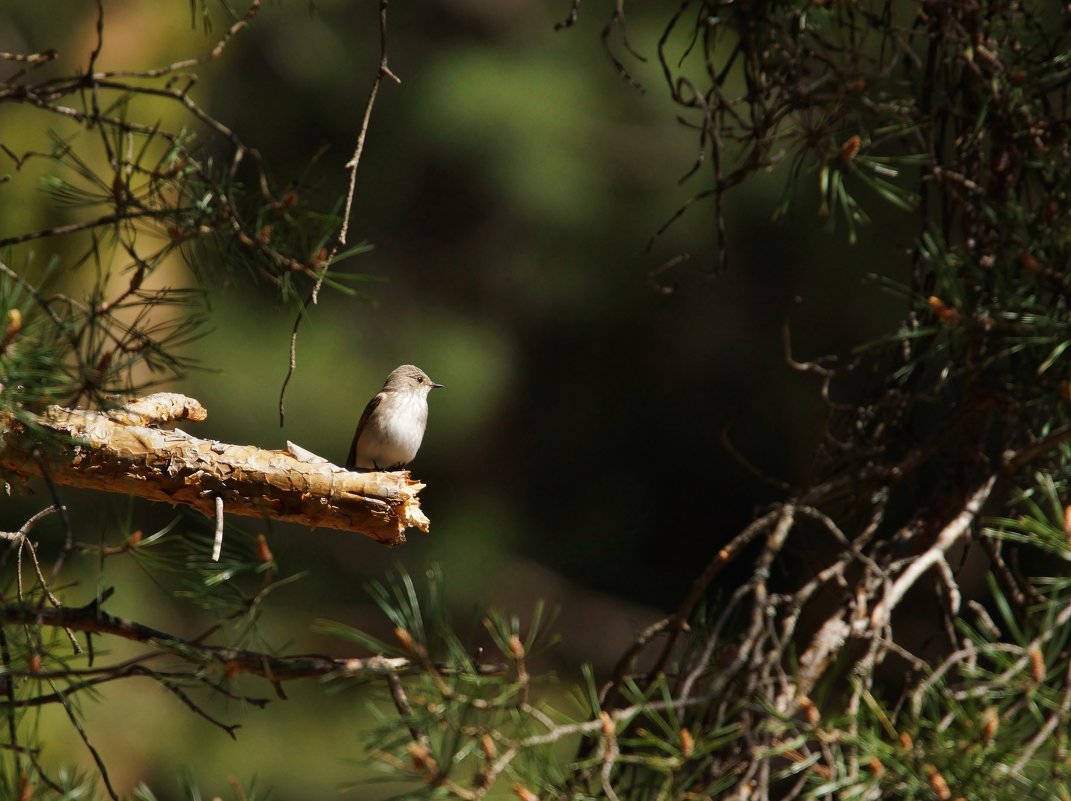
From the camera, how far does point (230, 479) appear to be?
1.89 meters

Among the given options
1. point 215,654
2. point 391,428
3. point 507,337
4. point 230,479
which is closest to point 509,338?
point 507,337

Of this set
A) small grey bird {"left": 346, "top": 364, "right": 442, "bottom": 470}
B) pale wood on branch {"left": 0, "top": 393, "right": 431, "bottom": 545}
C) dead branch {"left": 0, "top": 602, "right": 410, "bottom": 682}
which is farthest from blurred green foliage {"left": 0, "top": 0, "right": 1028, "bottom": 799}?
dead branch {"left": 0, "top": 602, "right": 410, "bottom": 682}

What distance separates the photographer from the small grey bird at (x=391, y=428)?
376 cm

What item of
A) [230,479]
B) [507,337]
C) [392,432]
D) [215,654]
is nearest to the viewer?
[215,654]

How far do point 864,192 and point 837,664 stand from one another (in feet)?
17.2

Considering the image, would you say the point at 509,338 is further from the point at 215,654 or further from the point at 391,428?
the point at 215,654

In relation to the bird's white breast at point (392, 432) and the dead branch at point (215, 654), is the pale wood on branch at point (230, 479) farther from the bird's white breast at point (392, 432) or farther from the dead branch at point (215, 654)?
the bird's white breast at point (392, 432)

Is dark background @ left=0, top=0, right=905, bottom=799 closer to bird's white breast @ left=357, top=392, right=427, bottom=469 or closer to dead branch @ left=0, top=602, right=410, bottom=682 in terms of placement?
bird's white breast @ left=357, top=392, right=427, bottom=469

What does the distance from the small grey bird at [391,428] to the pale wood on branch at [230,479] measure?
5.88 feet

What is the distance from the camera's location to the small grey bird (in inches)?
148

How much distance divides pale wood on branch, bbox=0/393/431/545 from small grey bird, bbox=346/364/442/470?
70.5 inches

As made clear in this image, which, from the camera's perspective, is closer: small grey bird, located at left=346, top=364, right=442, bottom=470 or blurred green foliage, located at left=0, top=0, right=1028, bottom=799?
small grey bird, located at left=346, top=364, right=442, bottom=470

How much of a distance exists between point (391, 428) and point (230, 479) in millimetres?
1861

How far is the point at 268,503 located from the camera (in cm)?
189
